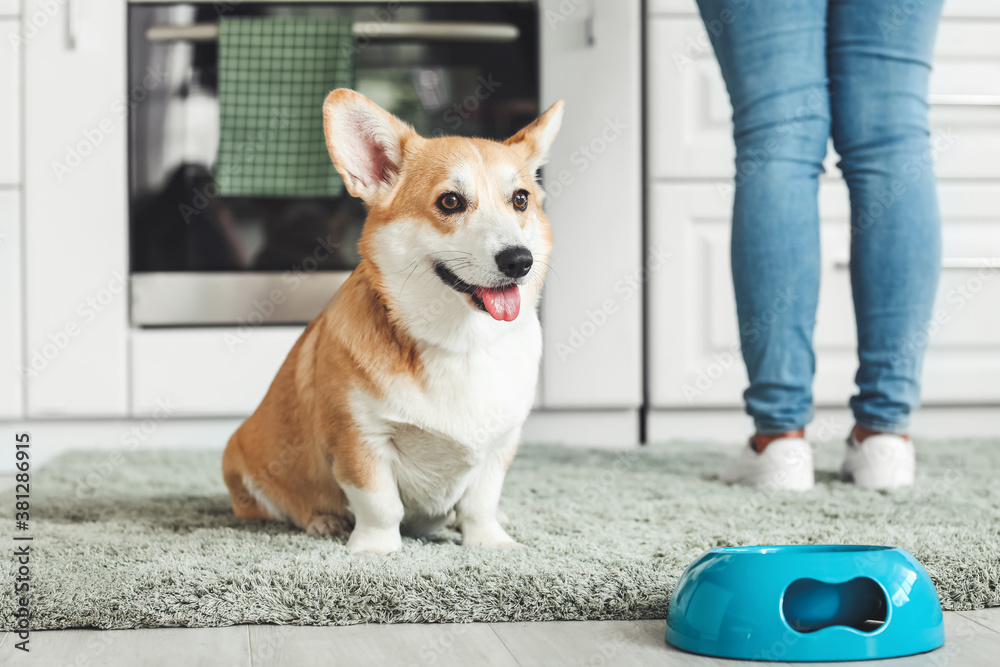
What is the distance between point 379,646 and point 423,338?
41cm

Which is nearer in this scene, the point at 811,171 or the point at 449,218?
the point at 449,218

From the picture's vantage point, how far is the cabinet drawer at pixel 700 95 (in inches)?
85.7

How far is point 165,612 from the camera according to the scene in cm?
96

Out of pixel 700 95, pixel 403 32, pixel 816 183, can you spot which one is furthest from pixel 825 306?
pixel 403 32

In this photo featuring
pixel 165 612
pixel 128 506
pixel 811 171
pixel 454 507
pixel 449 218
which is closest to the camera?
pixel 165 612

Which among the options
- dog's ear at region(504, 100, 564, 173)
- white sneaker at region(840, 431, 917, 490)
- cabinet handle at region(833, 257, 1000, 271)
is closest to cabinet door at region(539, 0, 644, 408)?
cabinet handle at region(833, 257, 1000, 271)

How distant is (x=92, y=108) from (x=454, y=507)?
52.9 inches

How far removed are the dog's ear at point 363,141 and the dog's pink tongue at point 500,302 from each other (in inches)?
A: 8.4

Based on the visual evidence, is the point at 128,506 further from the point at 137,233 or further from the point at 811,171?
the point at 811,171

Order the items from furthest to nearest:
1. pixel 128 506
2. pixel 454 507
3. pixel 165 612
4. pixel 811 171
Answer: pixel 811 171 < pixel 128 506 < pixel 454 507 < pixel 165 612

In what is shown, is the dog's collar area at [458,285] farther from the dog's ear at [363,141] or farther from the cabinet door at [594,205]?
the cabinet door at [594,205]

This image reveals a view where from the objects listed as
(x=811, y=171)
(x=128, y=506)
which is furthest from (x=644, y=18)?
(x=128, y=506)

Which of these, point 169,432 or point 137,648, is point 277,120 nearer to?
point 169,432

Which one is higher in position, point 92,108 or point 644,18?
→ point 644,18
